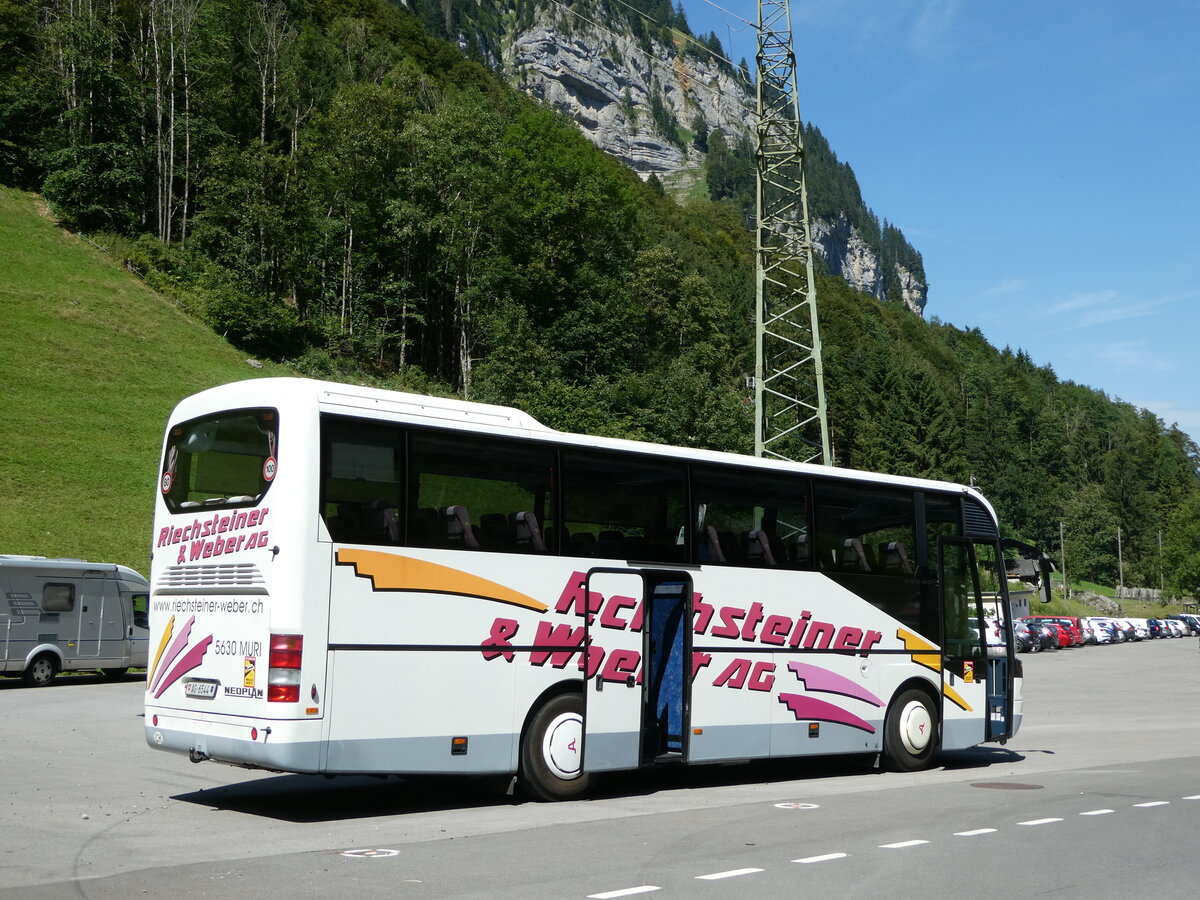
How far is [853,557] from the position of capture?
1459cm

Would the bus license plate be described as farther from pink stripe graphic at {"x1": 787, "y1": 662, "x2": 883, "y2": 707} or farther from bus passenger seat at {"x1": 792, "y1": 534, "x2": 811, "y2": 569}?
bus passenger seat at {"x1": 792, "y1": 534, "x2": 811, "y2": 569}

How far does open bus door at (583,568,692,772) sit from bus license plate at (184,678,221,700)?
3543 millimetres

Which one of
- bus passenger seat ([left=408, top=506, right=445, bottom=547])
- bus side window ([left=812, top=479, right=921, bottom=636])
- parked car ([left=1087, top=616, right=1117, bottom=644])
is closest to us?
bus passenger seat ([left=408, top=506, right=445, bottom=547])

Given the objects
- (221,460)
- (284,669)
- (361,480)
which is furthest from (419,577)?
(221,460)

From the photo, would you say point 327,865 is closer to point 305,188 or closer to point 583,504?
point 583,504

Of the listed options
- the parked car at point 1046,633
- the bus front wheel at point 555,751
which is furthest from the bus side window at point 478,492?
the parked car at point 1046,633

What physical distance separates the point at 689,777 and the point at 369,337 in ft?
171

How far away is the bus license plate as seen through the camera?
403 inches

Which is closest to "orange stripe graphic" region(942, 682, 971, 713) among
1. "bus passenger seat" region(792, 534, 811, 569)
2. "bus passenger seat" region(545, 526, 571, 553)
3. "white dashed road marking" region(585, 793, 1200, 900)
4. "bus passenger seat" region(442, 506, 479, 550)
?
"bus passenger seat" region(792, 534, 811, 569)

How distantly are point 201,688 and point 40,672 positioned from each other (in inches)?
733

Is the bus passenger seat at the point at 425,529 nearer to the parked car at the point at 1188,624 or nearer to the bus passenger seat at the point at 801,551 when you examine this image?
the bus passenger seat at the point at 801,551

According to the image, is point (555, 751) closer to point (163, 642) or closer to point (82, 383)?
point (163, 642)

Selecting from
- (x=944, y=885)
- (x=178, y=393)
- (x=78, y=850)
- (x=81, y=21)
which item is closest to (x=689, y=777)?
(x=944, y=885)

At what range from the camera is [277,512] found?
9.95m
